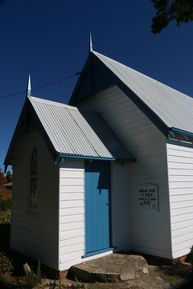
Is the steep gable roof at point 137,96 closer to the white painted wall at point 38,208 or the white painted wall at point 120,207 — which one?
the white painted wall at point 120,207

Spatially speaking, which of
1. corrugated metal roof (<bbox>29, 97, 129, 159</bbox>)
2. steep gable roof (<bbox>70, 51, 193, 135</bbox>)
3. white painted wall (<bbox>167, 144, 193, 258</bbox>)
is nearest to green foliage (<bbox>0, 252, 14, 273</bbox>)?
corrugated metal roof (<bbox>29, 97, 129, 159</bbox>)

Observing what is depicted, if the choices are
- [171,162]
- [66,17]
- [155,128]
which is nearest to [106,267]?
[171,162]

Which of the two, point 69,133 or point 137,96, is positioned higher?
point 137,96

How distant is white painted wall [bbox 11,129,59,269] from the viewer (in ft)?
26.2

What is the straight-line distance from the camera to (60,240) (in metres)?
7.60

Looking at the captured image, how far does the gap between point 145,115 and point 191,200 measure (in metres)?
3.22

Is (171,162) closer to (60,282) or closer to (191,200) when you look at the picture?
(191,200)

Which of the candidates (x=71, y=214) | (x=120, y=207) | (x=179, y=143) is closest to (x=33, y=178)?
(x=71, y=214)

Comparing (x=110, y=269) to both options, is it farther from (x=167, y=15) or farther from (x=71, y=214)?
(x=167, y=15)

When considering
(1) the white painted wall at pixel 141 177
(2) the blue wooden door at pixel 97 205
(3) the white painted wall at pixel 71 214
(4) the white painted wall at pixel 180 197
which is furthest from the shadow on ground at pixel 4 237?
(4) the white painted wall at pixel 180 197

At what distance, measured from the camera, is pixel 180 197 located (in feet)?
29.6

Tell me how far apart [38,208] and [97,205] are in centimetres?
181

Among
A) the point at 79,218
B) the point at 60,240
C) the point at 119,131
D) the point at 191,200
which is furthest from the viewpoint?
the point at 119,131

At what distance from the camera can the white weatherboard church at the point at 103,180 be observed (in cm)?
802
